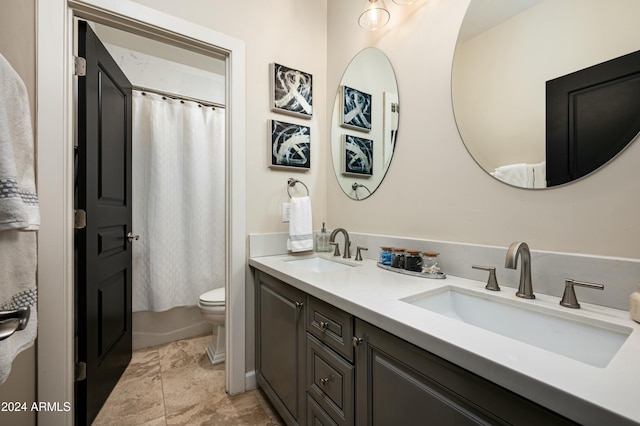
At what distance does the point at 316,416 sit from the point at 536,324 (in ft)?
2.79

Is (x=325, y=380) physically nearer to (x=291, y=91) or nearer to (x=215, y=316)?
(x=215, y=316)

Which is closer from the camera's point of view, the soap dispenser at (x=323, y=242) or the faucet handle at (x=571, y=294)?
the faucet handle at (x=571, y=294)

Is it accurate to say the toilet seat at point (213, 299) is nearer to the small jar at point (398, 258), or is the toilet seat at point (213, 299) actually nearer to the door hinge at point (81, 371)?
the door hinge at point (81, 371)

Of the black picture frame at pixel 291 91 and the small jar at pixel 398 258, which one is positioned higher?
the black picture frame at pixel 291 91

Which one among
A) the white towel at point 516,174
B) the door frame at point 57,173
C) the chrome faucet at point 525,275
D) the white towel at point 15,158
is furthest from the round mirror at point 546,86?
the door frame at point 57,173

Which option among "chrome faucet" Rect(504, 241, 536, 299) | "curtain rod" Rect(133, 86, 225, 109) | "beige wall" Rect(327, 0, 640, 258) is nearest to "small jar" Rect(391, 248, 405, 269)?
"beige wall" Rect(327, 0, 640, 258)

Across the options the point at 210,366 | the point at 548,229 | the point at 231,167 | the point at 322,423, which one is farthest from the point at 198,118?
the point at 548,229

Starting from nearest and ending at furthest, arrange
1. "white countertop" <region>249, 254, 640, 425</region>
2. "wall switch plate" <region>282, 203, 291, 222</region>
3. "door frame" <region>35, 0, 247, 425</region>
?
"white countertop" <region>249, 254, 640, 425</region>, "door frame" <region>35, 0, 247, 425</region>, "wall switch plate" <region>282, 203, 291, 222</region>

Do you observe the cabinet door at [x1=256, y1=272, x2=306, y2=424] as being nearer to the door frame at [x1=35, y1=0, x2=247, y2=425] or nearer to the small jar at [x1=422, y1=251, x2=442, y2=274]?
the small jar at [x1=422, y1=251, x2=442, y2=274]

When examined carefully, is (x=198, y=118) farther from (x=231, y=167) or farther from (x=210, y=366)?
(x=210, y=366)

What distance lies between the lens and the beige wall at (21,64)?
876 millimetres

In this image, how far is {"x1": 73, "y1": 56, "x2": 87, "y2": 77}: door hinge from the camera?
130 cm

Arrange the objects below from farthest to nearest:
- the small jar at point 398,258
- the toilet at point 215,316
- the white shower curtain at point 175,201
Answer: the white shower curtain at point 175,201
the toilet at point 215,316
the small jar at point 398,258

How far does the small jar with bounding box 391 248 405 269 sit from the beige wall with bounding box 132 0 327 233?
0.76m
